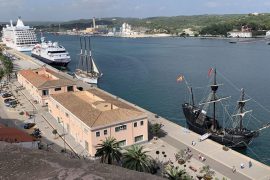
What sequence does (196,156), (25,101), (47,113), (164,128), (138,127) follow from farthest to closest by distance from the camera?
1. (25,101)
2. (47,113)
3. (164,128)
4. (138,127)
5. (196,156)

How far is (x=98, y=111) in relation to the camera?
39531 mm

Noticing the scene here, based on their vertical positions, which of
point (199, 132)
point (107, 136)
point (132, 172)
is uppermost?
point (132, 172)

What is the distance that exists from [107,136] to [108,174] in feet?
95.4

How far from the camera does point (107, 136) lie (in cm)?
3762

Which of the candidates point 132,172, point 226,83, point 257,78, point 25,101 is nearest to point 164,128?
point 25,101

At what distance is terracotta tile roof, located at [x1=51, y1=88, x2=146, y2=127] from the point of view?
3791 centimetres

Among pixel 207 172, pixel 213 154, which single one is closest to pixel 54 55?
pixel 213 154

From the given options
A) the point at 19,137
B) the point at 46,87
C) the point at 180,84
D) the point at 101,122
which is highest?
the point at 46,87

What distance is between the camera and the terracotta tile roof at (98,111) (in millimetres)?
37906

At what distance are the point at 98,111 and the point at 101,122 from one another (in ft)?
8.08

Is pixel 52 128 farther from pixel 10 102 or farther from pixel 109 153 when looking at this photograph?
pixel 109 153

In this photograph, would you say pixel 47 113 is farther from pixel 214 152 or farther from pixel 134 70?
pixel 134 70

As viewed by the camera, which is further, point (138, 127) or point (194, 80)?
point (194, 80)

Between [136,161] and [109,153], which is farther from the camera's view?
[109,153]
